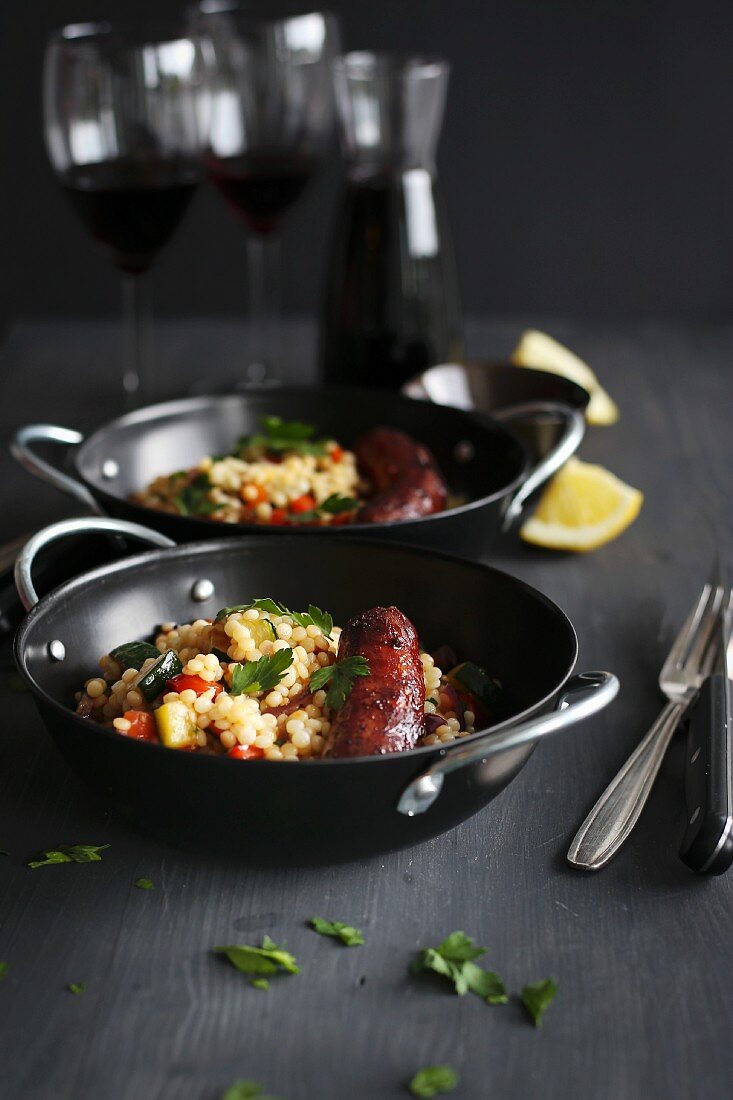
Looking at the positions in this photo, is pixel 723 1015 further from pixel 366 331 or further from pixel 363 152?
pixel 363 152

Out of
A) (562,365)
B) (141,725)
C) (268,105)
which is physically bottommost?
(562,365)

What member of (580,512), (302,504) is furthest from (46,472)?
(580,512)

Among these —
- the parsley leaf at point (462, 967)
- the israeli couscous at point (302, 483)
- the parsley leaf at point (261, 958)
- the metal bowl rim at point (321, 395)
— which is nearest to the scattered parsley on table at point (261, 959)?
the parsley leaf at point (261, 958)

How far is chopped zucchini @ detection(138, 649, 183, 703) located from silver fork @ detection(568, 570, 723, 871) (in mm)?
413

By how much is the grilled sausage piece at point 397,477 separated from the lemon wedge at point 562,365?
54cm

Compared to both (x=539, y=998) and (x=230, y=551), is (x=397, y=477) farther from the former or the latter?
(x=539, y=998)

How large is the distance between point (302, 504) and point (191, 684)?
61 centimetres

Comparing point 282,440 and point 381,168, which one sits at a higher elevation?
point 381,168

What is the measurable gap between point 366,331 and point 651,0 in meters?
1.72

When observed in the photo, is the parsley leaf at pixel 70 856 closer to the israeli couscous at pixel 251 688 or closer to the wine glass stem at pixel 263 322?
the israeli couscous at pixel 251 688

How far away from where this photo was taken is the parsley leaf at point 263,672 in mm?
1157

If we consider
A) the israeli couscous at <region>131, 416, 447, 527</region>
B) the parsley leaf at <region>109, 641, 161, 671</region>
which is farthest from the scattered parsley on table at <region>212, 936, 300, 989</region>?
the israeli couscous at <region>131, 416, 447, 527</region>

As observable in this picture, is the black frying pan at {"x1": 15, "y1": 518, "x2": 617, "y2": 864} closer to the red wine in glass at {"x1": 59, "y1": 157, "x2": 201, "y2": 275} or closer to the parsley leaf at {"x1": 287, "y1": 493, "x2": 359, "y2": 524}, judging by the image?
the parsley leaf at {"x1": 287, "y1": 493, "x2": 359, "y2": 524}

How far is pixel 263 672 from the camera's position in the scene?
1.16 m
